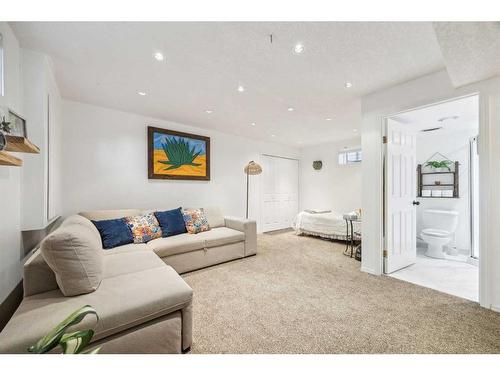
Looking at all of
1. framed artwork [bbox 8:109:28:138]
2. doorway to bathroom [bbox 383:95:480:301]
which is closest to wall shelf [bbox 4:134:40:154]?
framed artwork [bbox 8:109:28:138]

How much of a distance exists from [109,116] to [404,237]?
188 inches

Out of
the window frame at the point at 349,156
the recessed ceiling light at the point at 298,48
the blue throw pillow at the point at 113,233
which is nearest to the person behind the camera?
the recessed ceiling light at the point at 298,48

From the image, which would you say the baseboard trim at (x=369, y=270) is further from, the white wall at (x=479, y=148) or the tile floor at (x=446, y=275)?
the tile floor at (x=446, y=275)

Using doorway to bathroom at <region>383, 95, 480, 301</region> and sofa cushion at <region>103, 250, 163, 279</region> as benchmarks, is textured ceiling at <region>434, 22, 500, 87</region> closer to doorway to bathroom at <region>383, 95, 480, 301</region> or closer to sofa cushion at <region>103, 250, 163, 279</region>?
doorway to bathroom at <region>383, 95, 480, 301</region>

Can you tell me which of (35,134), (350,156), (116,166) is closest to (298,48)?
(35,134)

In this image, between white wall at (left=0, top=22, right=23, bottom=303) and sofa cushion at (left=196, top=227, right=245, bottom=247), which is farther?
sofa cushion at (left=196, top=227, right=245, bottom=247)

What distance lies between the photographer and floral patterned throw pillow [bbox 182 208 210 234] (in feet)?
10.7

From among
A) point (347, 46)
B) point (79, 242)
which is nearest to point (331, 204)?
point (347, 46)

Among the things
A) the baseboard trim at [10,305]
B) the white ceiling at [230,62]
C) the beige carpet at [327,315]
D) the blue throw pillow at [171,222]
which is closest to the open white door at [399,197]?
the beige carpet at [327,315]

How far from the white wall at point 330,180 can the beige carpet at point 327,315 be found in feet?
9.64

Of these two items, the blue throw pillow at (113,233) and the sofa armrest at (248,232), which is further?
the sofa armrest at (248,232)

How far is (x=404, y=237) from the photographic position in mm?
2910

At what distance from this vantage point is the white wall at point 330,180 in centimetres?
527
